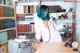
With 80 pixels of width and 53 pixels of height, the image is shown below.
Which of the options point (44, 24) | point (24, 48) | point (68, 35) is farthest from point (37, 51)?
point (68, 35)

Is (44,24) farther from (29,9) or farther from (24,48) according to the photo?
(29,9)

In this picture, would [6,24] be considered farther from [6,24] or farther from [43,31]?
[43,31]

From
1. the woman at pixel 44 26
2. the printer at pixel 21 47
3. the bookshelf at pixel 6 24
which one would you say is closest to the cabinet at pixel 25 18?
the bookshelf at pixel 6 24

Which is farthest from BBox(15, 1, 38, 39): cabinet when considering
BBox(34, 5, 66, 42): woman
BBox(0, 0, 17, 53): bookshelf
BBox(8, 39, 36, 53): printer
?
BBox(8, 39, 36, 53): printer

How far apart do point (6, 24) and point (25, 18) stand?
0.65 metres

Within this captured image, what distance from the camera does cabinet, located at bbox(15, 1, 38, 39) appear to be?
4582 mm

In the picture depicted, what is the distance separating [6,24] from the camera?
437 cm

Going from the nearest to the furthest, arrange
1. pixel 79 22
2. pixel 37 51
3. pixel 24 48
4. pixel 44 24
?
1. pixel 37 51
2. pixel 24 48
3. pixel 44 24
4. pixel 79 22

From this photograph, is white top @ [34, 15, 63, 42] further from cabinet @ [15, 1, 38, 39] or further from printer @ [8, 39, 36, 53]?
cabinet @ [15, 1, 38, 39]

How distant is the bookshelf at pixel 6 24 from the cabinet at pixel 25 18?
0.54 ft

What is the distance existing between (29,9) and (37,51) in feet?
9.03

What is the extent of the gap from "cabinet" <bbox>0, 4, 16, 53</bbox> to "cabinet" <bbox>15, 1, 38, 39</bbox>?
0.56ft

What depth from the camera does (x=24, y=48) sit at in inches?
89.1

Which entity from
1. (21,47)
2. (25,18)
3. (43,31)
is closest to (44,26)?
(43,31)
